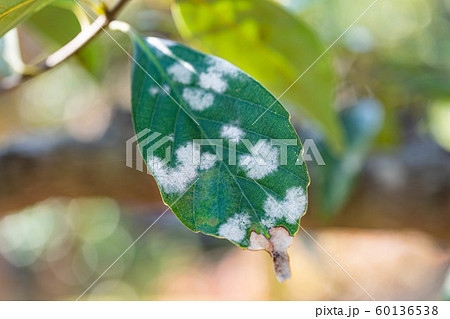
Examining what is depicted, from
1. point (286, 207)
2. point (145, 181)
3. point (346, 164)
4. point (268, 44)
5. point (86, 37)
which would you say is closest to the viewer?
point (286, 207)

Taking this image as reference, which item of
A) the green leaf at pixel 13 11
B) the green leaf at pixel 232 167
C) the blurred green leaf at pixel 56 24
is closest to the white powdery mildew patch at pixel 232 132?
the green leaf at pixel 232 167

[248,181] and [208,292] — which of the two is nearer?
[248,181]

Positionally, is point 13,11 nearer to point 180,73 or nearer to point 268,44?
point 180,73

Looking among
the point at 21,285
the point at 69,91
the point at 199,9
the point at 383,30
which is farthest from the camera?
the point at 21,285

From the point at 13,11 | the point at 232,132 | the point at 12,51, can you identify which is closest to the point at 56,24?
the point at 12,51

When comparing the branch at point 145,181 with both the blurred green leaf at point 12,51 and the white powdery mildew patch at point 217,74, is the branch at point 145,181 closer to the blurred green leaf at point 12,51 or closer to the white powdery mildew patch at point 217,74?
the blurred green leaf at point 12,51
